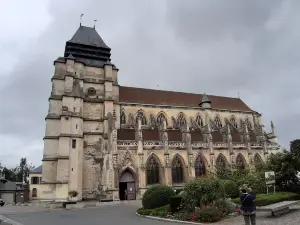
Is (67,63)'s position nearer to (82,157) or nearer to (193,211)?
(82,157)

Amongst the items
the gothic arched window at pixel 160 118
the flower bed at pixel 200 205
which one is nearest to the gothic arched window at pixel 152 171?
the gothic arched window at pixel 160 118

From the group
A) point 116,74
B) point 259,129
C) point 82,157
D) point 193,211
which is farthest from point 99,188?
point 259,129

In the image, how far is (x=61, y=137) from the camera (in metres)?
30.4

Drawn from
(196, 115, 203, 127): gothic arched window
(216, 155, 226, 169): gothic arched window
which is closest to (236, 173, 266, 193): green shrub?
(216, 155, 226, 169): gothic arched window

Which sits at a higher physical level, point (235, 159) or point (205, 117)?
point (205, 117)

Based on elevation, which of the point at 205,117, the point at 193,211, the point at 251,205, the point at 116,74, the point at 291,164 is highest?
the point at 116,74

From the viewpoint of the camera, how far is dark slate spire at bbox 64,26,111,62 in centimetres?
3712

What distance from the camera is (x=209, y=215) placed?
486 inches

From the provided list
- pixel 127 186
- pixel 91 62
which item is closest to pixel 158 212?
pixel 127 186

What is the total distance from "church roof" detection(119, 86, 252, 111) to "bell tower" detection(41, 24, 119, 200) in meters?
2.74

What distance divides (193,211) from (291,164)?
28.8ft

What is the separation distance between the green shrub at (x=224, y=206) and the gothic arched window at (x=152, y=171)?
17.3 metres

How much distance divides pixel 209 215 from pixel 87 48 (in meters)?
31.7

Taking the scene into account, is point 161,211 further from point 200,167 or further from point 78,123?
point 78,123
